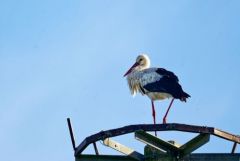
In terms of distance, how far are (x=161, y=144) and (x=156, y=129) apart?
0.64 feet

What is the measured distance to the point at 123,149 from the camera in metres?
8.49

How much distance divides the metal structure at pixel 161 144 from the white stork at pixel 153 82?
5035 millimetres

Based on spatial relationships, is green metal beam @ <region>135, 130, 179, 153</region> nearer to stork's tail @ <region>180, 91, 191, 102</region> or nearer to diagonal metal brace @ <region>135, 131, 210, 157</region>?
diagonal metal brace @ <region>135, 131, 210, 157</region>

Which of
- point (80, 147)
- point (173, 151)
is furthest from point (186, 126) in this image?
point (80, 147)

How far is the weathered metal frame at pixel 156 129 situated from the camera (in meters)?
7.99

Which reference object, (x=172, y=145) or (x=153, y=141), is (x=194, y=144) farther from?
(x=153, y=141)

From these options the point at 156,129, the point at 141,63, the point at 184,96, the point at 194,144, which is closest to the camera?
the point at 194,144

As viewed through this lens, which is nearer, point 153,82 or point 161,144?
point 161,144

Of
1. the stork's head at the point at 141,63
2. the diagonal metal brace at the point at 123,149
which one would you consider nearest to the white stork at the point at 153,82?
the stork's head at the point at 141,63

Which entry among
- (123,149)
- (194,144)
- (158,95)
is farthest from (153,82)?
(194,144)

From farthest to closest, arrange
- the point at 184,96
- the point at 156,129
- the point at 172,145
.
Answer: the point at 184,96 < the point at 156,129 < the point at 172,145

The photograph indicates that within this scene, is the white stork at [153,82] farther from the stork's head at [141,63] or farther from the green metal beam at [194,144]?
the green metal beam at [194,144]

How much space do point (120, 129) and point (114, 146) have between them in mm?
457

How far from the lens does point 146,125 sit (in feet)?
26.7
